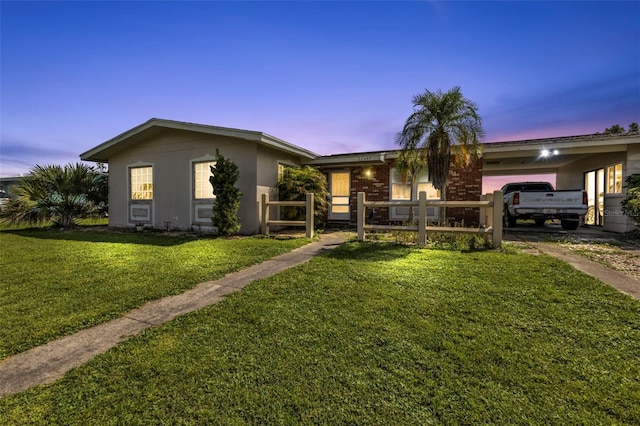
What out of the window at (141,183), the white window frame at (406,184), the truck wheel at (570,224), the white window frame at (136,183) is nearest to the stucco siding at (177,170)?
the white window frame at (136,183)

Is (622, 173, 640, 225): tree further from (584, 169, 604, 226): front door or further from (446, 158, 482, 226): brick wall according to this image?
(446, 158, 482, 226): brick wall

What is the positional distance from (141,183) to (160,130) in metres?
2.66

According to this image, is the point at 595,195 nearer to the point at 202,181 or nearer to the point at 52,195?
the point at 202,181

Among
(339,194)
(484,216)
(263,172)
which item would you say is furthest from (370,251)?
(339,194)

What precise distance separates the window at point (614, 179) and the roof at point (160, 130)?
11.0 m

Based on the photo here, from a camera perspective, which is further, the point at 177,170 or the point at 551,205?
the point at 177,170

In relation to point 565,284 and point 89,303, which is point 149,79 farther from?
point 565,284

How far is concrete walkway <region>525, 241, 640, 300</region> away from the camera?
152 inches

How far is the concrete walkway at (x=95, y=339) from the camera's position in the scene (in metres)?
2.11

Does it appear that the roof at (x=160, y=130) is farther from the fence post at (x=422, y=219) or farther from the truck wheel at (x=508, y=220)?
the truck wheel at (x=508, y=220)

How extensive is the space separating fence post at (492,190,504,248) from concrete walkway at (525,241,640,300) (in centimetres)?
96

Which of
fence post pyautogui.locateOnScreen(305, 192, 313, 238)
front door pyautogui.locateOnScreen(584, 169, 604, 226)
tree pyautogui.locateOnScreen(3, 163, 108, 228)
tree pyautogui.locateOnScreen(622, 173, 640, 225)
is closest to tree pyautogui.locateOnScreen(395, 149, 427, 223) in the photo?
fence post pyautogui.locateOnScreen(305, 192, 313, 238)

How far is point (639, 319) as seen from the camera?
288 centimetres

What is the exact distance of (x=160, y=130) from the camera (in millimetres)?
11078
